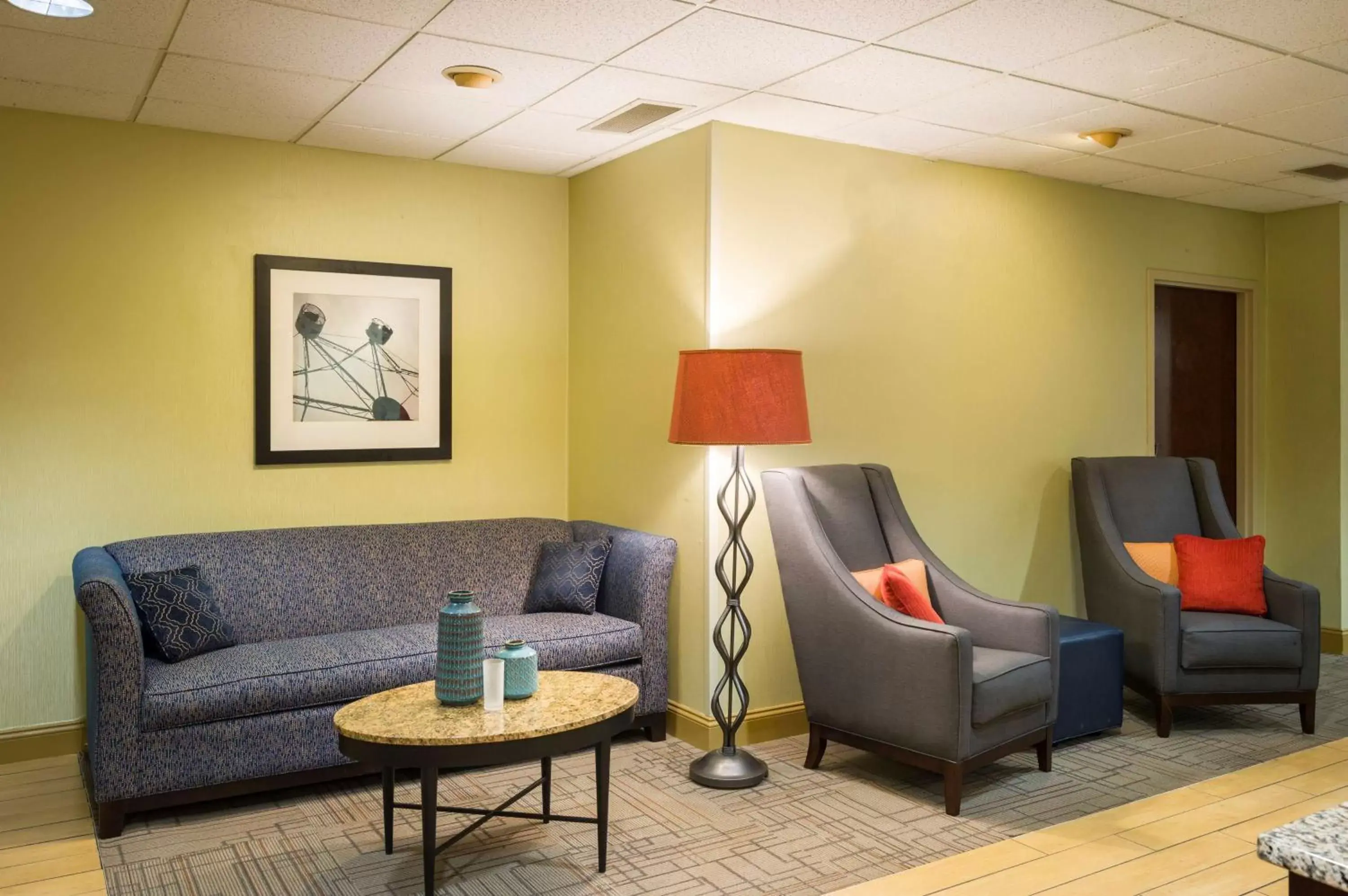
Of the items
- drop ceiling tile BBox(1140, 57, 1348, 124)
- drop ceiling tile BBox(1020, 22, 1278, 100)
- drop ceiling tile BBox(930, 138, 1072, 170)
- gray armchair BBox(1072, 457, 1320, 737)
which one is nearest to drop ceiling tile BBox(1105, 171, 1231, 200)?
drop ceiling tile BBox(930, 138, 1072, 170)

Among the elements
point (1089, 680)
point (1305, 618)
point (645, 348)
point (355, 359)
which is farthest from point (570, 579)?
point (1305, 618)

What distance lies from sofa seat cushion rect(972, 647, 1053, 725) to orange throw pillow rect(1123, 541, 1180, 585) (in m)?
1.31

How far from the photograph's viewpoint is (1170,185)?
5508 millimetres

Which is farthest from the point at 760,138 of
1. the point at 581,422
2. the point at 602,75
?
the point at 581,422

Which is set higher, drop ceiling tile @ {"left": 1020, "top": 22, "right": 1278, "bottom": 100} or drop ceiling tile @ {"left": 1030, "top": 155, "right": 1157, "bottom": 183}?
drop ceiling tile @ {"left": 1030, "top": 155, "right": 1157, "bottom": 183}

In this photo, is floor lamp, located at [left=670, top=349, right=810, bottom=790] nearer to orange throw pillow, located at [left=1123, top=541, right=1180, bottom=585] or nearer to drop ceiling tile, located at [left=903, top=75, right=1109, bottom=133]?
drop ceiling tile, located at [left=903, top=75, right=1109, bottom=133]

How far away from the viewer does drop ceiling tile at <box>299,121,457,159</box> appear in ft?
14.4

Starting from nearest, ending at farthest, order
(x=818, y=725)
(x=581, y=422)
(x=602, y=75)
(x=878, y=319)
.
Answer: (x=602, y=75) → (x=818, y=725) → (x=878, y=319) → (x=581, y=422)

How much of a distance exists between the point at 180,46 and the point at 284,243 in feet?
4.15

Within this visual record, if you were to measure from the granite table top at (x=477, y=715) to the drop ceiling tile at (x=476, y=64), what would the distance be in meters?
1.98

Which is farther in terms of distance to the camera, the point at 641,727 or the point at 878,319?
the point at 878,319

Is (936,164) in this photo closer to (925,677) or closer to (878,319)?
(878,319)

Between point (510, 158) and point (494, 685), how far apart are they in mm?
2714

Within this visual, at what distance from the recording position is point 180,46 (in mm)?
3406
